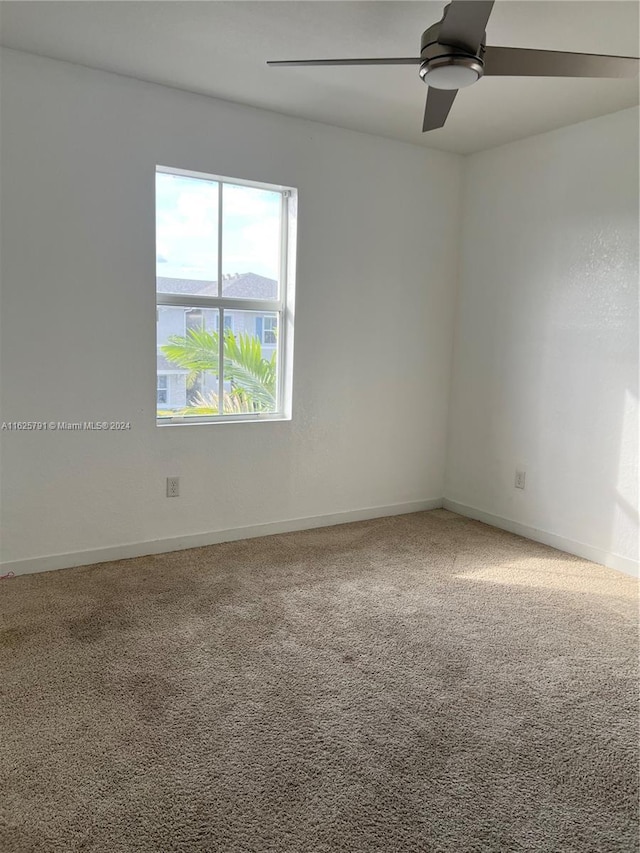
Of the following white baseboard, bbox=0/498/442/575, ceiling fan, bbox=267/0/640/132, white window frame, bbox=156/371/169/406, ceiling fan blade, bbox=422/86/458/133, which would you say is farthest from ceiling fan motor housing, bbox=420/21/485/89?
white baseboard, bbox=0/498/442/575

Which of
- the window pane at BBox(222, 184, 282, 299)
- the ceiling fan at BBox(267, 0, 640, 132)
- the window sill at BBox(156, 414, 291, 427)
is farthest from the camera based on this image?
the window pane at BBox(222, 184, 282, 299)

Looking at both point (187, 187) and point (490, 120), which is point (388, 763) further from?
point (490, 120)

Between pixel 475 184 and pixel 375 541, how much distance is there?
253 centimetres

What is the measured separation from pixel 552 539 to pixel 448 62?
9.34ft

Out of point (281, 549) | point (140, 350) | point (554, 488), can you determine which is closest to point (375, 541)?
point (281, 549)

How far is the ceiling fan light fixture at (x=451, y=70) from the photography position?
194cm

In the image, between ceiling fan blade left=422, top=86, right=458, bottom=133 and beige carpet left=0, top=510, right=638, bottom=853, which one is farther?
ceiling fan blade left=422, top=86, right=458, bottom=133

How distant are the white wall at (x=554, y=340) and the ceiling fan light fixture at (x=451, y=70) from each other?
1745 millimetres

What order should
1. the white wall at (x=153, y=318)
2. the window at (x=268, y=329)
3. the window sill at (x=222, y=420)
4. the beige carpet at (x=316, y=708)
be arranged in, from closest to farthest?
the beige carpet at (x=316, y=708) → the white wall at (x=153, y=318) → the window sill at (x=222, y=420) → the window at (x=268, y=329)

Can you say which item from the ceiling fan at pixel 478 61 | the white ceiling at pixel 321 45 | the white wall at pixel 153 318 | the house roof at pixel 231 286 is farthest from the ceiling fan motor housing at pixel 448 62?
the house roof at pixel 231 286

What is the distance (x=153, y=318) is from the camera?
3.31 metres

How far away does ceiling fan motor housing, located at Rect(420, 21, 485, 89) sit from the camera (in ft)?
6.32

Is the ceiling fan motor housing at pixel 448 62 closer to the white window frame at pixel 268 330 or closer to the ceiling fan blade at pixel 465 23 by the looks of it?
the ceiling fan blade at pixel 465 23

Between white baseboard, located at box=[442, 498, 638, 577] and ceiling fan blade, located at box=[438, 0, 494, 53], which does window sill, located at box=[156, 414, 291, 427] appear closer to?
white baseboard, located at box=[442, 498, 638, 577]
